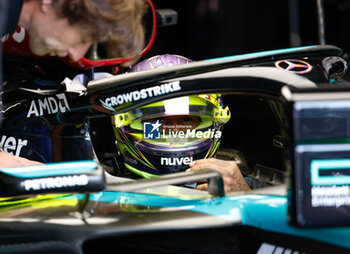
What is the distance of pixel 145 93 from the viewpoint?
115 cm

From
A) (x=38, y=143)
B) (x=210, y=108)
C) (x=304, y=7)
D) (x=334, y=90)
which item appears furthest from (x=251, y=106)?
(x=304, y=7)

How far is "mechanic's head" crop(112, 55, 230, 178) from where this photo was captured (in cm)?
154

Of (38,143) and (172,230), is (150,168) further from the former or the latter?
(172,230)

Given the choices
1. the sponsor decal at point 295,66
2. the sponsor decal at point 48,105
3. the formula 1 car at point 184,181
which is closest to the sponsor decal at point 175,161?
the formula 1 car at point 184,181

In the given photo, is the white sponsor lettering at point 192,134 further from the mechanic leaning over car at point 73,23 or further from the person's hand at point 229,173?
the mechanic leaning over car at point 73,23

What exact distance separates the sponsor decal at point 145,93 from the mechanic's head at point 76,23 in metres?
0.14

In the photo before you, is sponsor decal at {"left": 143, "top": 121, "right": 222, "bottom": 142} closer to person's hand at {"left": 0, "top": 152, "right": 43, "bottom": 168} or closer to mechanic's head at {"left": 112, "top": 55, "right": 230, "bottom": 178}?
mechanic's head at {"left": 112, "top": 55, "right": 230, "bottom": 178}

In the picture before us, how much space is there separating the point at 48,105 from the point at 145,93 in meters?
0.46

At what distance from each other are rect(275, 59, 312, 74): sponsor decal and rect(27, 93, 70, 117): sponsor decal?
704 millimetres

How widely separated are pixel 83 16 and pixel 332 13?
4.04 metres

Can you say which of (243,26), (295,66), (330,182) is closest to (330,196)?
(330,182)

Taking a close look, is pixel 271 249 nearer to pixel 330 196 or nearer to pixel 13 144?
pixel 330 196

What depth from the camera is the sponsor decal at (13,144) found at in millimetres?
1475

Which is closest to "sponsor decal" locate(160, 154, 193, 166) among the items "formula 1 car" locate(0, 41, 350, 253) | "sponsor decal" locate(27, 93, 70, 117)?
"formula 1 car" locate(0, 41, 350, 253)
